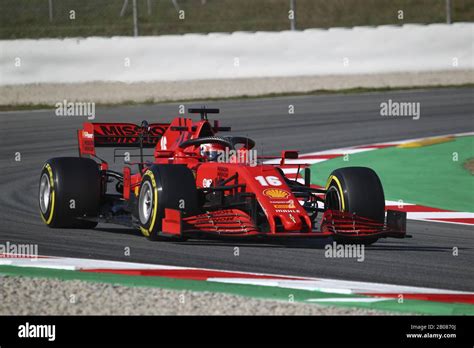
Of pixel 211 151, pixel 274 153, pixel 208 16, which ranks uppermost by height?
pixel 208 16

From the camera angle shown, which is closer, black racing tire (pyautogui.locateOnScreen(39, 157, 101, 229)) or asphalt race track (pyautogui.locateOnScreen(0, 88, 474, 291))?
asphalt race track (pyautogui.locateOnScreen(0, 88, 474, 291))

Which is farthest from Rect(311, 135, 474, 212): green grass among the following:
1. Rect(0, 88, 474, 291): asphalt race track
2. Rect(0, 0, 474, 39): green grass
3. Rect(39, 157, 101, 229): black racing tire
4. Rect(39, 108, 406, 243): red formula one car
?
Rect(0, 0, 474, 39): green grass

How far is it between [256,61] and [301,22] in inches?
164

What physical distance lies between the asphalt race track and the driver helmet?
1000 mm

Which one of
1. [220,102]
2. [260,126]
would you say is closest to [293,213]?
[260,126]

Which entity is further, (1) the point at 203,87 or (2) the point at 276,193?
(1) the point at 203,87

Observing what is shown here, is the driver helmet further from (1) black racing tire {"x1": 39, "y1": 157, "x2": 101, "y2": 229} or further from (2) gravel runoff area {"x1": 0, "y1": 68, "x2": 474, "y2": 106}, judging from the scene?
(2) gravel runoff area {"x1": 0, "y1": 68, "x2": 474, "y2": 106}

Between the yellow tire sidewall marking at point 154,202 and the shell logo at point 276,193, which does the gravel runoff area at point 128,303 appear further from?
the shell logo at point 276,193

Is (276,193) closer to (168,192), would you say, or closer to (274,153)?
(168,192)

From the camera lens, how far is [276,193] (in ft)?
35.0

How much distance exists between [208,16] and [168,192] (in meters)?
20.1

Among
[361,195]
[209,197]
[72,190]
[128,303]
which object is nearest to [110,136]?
[72,190]

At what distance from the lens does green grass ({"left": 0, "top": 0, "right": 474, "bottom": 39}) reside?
91.6 feet

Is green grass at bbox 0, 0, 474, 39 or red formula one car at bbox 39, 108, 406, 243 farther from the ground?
green grass at bbox 0, 0, 474, 39
